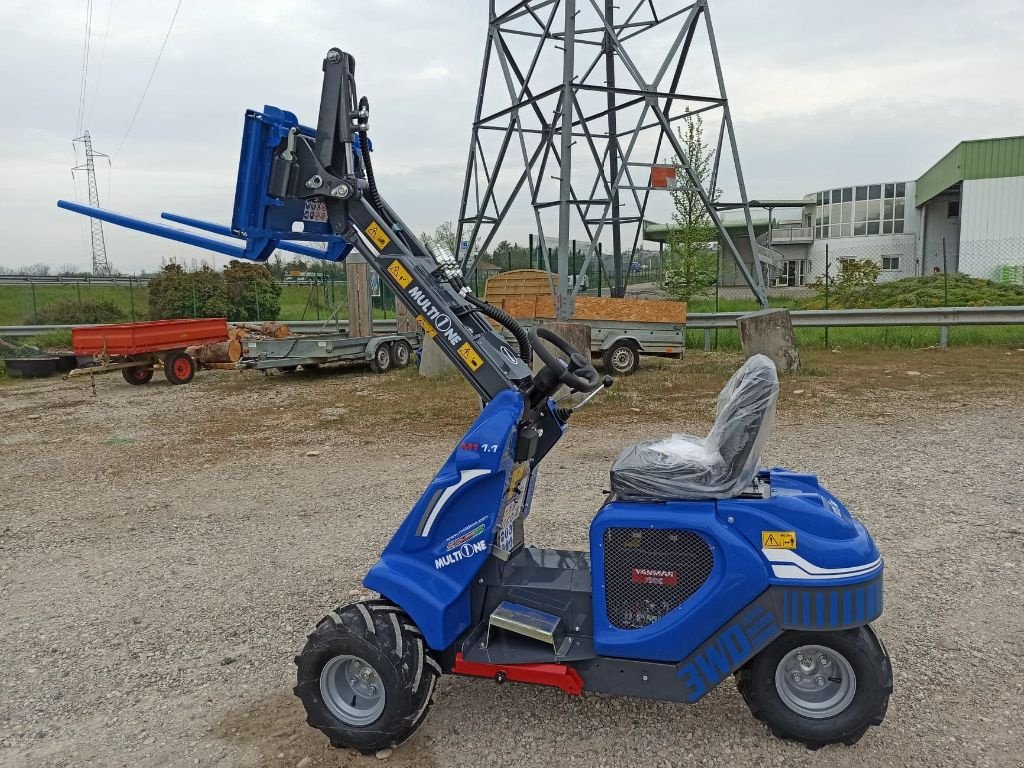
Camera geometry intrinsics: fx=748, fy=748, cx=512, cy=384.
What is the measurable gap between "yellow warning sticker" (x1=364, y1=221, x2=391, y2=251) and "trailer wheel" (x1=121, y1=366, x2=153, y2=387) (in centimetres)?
1249

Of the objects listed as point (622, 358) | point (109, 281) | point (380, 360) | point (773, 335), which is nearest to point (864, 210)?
point (773, 335)

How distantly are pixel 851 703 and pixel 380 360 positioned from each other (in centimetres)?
1249

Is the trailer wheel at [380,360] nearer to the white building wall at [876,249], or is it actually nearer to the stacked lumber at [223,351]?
the stacked lumber at [223,351]

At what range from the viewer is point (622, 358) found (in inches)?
514

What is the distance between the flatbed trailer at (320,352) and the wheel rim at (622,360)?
15.0 feet

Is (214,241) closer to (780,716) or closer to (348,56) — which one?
(348,56)

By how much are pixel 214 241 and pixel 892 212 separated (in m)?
48.7

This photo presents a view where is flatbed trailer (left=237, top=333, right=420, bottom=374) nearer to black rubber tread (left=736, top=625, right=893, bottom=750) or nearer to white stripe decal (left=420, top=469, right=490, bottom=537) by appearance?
white stripe decal (left=420, top=469, right=490, bottom=537)

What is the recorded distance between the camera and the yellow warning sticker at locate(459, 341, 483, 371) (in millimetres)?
3465

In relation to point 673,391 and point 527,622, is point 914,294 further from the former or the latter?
point 527,622

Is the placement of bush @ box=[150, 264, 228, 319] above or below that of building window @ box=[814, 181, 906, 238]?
below

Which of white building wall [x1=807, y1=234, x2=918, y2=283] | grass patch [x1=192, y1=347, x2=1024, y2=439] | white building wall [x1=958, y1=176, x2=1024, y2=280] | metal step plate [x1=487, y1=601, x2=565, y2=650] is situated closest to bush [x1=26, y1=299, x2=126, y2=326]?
grass patch [x1=192, y1=347, x2=1024, y2=439]

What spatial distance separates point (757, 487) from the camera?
3.26 metres

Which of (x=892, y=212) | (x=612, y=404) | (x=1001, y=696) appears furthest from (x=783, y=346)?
(x=892, y=212)
